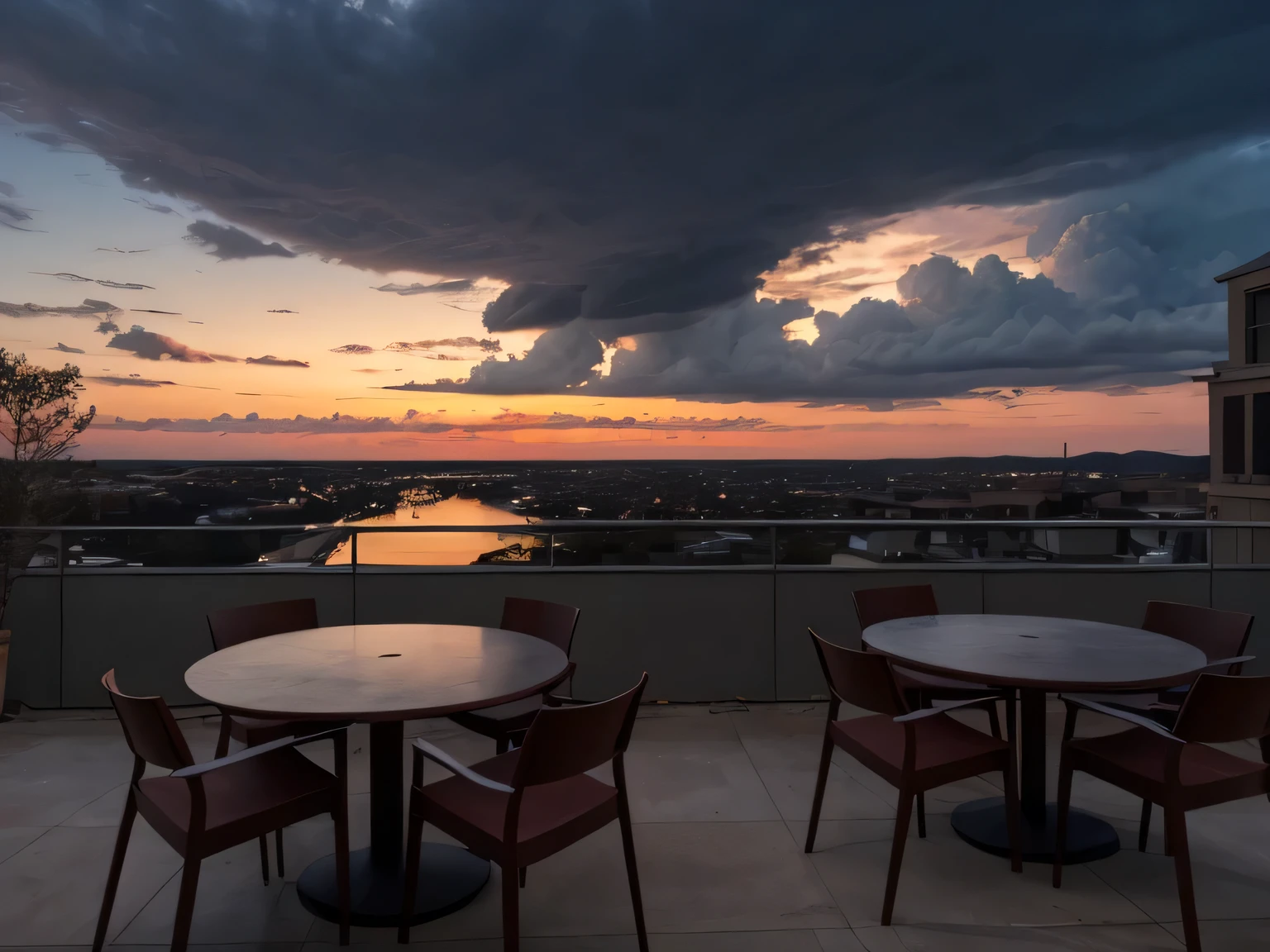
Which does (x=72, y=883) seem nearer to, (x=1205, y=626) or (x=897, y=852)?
(x=897, y=852)

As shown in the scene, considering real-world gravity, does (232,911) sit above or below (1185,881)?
below

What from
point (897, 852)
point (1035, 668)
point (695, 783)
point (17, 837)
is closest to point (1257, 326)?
point (1035, 668)

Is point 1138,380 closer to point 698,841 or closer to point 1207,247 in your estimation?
point 1207,247

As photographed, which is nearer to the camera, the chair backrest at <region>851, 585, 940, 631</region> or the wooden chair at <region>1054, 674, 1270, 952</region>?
the wooden chair at <region>1054, 674, 1270, 952</region>

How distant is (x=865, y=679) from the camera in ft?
7.95

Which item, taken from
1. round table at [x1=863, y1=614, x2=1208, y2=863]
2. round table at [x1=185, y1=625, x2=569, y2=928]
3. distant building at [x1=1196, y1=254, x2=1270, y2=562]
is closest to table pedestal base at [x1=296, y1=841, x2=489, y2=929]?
round table at [x1=185, y1=625, x2=569, y2=928]

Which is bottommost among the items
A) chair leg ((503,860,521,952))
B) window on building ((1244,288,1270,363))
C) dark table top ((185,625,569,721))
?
chair leg ((503,860,521,952))

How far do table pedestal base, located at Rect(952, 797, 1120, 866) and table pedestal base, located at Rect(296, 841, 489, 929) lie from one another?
1947 mm

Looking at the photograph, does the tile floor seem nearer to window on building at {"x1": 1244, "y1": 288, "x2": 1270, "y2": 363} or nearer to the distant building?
the distant building

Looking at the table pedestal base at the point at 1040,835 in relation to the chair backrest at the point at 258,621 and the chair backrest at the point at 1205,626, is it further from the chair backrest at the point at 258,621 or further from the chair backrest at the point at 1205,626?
the chair backrest at the point at 258,621

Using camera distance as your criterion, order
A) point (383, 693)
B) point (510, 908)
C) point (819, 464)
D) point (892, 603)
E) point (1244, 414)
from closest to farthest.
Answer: point (510, 908) → point (383, 693) → point (892, 603) → point (819, 464) → point (1244, 414)

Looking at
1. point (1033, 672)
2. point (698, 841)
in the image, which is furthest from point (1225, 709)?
point (698, 841)

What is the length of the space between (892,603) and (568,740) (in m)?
2.35

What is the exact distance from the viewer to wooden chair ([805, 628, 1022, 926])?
2283 mm
